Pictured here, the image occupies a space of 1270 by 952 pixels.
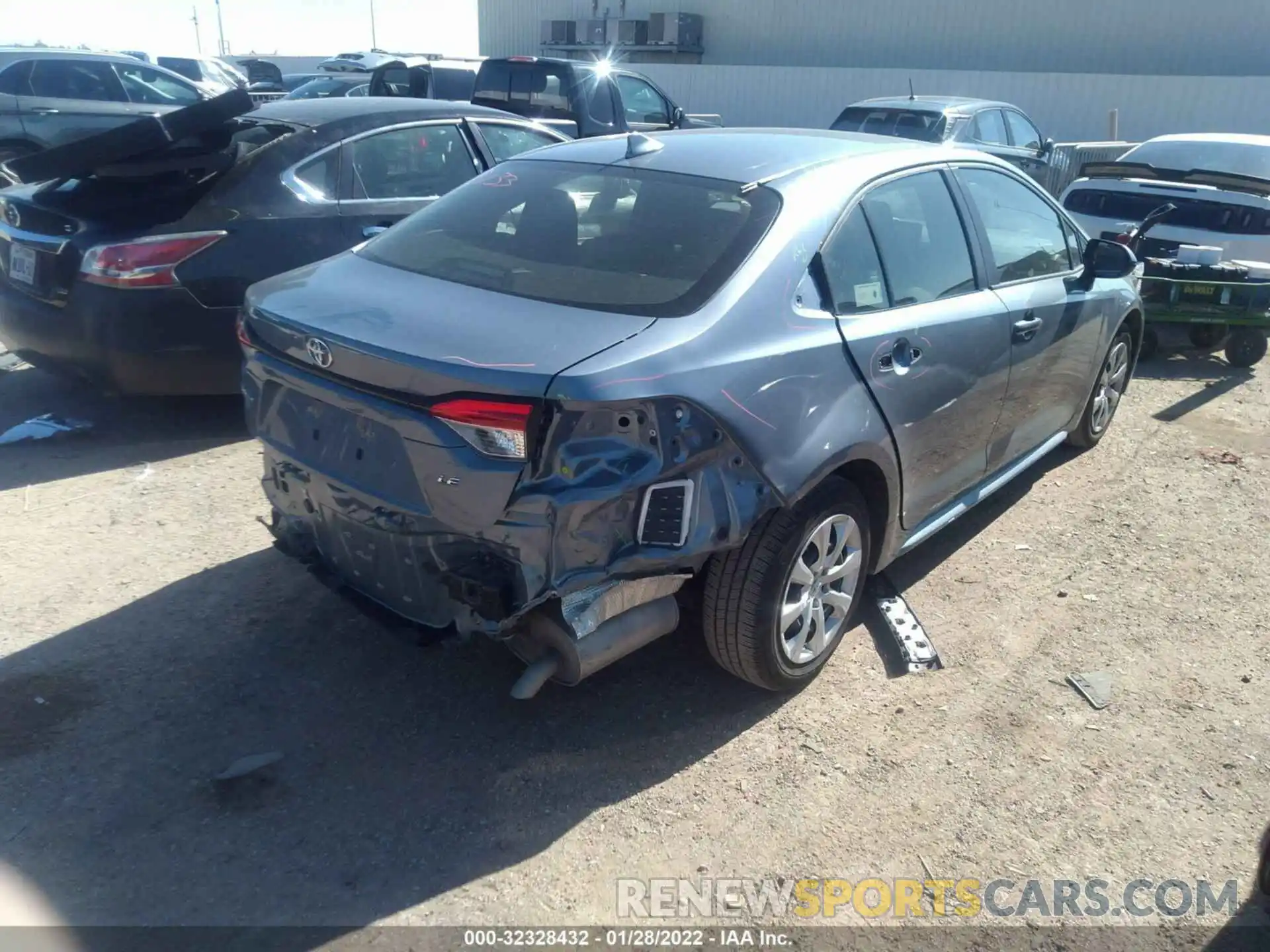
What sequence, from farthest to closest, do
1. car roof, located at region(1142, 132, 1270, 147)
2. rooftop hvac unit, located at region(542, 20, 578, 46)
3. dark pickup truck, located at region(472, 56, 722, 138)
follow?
rooftop hvac unit, located at region(542, 20, 578, 46), dark pickup truck, located at region(472, 56, 722, 138), car roof, located at region(1142, 132, 1270, 147)

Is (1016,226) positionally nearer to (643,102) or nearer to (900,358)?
(900,358)

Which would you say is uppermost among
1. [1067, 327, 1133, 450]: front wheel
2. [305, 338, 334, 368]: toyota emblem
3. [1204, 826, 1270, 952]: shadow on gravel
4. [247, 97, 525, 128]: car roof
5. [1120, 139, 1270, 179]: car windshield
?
[247, 97, 525, 128]: car roof

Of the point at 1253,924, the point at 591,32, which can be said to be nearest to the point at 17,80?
the point at 1253,924

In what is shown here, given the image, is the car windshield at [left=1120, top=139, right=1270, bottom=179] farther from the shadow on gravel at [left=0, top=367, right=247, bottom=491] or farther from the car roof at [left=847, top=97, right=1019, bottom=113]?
the shadow on gravel at [left=0, top=367, right=247, bottom=491]

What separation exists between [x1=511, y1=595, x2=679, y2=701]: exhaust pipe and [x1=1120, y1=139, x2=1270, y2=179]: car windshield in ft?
26.9

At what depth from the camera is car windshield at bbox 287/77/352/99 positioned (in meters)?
16.1

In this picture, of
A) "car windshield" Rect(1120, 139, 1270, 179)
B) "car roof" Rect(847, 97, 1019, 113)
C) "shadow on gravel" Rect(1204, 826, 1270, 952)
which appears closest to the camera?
"shadow on gravel" Rect(1204, 826, 1270, 952)

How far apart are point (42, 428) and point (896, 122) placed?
389 inches

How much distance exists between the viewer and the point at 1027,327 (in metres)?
4.23

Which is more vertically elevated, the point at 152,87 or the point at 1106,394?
the point at 152,87

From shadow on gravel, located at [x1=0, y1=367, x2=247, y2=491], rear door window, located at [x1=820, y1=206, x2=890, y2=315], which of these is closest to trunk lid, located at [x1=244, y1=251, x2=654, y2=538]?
rear door window, located at [x1=820, y1=206, x2=890, y2=315]

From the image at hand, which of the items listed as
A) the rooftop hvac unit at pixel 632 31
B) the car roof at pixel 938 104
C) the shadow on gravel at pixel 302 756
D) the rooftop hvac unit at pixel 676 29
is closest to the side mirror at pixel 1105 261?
the shadow on gravel at pixel 302 756

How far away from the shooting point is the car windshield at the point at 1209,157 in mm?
9562

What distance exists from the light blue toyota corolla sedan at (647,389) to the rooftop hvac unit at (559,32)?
31722 millimetres
